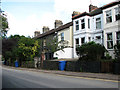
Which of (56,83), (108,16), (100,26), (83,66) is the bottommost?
(56,83)

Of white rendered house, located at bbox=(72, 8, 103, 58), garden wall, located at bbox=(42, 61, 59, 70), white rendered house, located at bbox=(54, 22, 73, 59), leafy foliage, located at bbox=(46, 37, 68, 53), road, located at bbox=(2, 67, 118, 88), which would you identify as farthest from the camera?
white rendered house, located at bbox=(54, 22, 73, 59)

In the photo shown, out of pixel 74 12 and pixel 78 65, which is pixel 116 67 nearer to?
pixel 78 65

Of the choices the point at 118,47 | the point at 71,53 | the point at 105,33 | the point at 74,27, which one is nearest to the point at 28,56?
the point at 71,53

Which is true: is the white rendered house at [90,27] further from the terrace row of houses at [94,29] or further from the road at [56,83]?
the road at [56,83]

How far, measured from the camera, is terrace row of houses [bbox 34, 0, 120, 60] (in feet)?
59.4

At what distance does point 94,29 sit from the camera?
21.9m

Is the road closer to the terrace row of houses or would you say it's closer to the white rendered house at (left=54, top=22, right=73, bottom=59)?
the terrace row of houses

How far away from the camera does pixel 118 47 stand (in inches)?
500

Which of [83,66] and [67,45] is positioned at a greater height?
[67,45]

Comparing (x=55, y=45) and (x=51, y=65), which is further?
(x=55, y=45)

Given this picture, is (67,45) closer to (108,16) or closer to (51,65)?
(51,65)

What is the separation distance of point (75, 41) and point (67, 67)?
814 cm

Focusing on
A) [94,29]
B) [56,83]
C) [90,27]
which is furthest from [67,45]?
[56,83]

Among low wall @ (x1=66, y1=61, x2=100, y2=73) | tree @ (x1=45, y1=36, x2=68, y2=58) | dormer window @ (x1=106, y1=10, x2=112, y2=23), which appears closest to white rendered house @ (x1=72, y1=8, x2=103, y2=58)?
dormer window @ (x1=106, y1=10, x2=112, y2=23)
